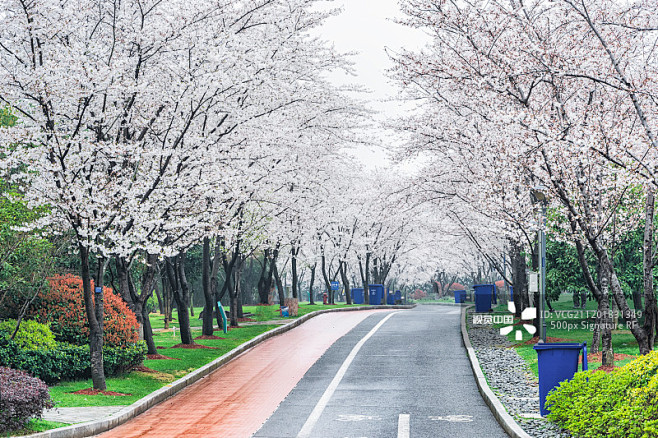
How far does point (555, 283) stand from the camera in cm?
2888

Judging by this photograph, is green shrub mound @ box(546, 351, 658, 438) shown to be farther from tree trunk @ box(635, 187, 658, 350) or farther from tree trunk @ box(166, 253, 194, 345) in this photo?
tree trunk @ box(166, 253, 194, 345)

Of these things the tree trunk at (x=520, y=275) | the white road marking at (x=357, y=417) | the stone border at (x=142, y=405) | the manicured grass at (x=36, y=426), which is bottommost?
the white road marking at (x=357, y=417)

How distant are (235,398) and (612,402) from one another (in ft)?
27.2

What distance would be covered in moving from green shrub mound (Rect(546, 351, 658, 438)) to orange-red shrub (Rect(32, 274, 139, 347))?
11003 mm

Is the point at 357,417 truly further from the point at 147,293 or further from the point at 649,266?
the point at 147,293

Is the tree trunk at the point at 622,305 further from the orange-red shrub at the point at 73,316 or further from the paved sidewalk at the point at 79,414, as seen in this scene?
the orange-red shrub at the point at 73,316

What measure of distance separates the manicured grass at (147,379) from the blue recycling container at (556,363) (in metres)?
7.82

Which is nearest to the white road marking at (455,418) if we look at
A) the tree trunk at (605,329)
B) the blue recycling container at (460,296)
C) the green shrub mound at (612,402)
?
the green shrub mound at (612,402)

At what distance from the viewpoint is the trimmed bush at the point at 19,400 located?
418 inches

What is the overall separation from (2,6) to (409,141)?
14207 millimetres

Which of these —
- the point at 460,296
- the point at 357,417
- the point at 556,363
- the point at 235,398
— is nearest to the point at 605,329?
the point at 556,363

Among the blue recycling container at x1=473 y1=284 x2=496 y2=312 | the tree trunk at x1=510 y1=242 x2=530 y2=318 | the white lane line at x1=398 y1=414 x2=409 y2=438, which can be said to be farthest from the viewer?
the blue recycling container at x1=473 y1=284 x2=496 y2=312

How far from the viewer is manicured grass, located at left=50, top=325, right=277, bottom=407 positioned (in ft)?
46.5

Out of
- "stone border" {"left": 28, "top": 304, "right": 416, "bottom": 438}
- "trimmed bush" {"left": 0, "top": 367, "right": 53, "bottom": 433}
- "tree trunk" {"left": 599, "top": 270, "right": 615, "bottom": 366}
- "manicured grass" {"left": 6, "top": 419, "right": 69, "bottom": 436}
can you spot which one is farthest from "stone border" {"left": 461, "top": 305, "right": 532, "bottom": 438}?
"trimmed bush" {"left": 0, "top": 367, "right": 53, "bottom": 433}
